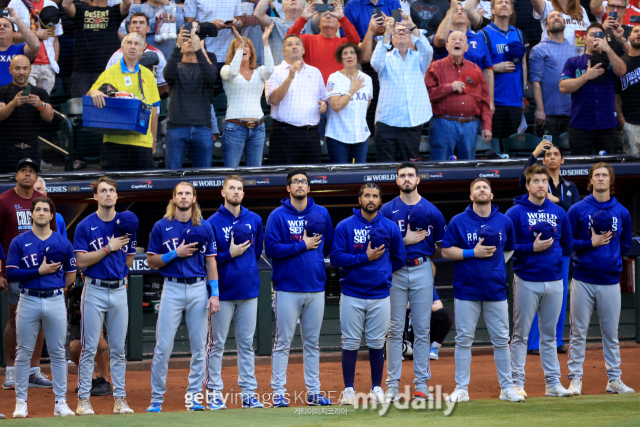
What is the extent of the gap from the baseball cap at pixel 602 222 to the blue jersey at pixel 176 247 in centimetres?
323

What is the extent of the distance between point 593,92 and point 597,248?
3476mm

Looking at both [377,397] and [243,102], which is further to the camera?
[243,102]

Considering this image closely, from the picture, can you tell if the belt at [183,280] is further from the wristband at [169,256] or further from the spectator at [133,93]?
the spectator at [133,93]

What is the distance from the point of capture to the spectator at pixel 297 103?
889 cm

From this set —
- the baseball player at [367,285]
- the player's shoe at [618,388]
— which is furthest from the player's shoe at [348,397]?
the player's shoe at [618,388]

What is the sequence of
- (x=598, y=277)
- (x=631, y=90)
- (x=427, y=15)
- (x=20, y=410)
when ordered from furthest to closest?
1. (x=427, y=15)
2. (x=631, y=90)
3. (x=598, y=277)
4. (x=20, y=410)

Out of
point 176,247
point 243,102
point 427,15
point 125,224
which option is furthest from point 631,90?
point 125,224

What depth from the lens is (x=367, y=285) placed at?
6148 millimetres

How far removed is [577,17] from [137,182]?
629 cm

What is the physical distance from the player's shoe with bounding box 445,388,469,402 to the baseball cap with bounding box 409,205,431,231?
1.34 metres

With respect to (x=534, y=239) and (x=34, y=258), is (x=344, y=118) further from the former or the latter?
(x=34, y=258)

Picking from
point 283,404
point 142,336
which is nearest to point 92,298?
point 283,404

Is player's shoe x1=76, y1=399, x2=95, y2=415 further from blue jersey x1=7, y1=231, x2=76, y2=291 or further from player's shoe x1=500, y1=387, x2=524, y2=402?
player's shoe x1=500, y1=387, x2=524, y2=402

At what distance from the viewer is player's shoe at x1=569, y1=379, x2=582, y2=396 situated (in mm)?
6380
